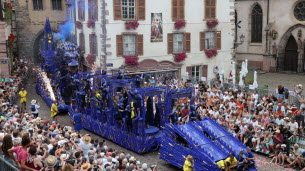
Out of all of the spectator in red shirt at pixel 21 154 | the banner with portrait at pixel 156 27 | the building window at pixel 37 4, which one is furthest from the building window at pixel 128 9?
the spectator in red shirt at pixel 21 154

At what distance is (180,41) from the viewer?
86.4 feet

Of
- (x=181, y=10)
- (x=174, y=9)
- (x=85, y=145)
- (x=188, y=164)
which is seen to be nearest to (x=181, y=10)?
(x=181, y=10)

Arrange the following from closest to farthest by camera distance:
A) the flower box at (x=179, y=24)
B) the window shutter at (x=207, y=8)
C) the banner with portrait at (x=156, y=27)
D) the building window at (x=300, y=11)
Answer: the banner with portrait at (x=156, y=27), the flower box at (x=179, y=24), the window shutter at (x=207, y=8), the building window at (x=300, y=11)

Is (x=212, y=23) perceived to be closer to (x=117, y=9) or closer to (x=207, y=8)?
(x=207, y=8)

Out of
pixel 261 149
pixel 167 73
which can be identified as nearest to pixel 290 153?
pixel 261 149

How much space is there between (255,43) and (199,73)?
1016cm

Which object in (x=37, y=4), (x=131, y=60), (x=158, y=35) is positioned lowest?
(x=131, y=60)

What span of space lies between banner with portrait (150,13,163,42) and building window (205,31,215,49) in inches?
151

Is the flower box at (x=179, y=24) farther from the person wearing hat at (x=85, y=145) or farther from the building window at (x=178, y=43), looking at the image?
the person wearing hat at (x=85, y=145)

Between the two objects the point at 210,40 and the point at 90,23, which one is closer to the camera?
the point at 90,23

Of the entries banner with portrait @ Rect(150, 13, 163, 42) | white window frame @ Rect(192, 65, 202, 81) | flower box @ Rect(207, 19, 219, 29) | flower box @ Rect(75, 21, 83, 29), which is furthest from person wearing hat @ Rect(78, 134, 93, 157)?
flower box @ Rect(75, 21, 83, 29)

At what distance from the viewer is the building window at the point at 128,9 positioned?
2380cm

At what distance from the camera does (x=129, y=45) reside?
24578 mm

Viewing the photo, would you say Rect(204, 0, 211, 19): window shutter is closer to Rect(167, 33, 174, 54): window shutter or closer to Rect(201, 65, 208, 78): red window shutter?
Rect(167, 33, 174, 54): window shutter
